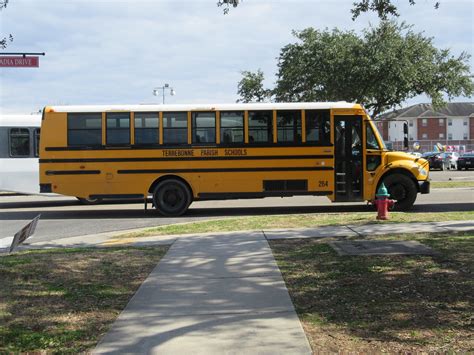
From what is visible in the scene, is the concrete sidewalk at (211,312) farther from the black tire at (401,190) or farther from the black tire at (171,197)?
the black tire at (401,190)

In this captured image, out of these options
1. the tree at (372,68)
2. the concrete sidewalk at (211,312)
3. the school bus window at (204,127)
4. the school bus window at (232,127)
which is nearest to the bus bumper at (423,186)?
the school bus window at (232,127)

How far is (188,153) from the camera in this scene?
14.1 meters

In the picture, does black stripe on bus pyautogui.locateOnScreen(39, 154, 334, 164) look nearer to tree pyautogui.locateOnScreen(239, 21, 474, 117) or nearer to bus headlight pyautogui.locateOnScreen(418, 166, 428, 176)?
bus headlight pyautogui.locateOnScreen(418, 166, 428, 176)

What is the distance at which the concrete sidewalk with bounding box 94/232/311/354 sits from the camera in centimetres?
412

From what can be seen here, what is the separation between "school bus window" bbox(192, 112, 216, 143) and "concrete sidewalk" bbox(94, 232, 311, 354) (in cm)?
673

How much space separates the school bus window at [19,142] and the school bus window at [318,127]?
990 centimetres

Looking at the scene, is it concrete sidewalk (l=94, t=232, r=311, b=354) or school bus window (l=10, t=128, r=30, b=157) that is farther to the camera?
school bus window (l=10, t=128, r=30, b=157)

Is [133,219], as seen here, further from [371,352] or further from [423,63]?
[423,63]

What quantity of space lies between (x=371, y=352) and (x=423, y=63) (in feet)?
110

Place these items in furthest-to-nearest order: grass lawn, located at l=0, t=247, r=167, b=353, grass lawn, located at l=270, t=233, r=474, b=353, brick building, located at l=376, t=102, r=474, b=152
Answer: brick building, located at l=376, t=102, r=474, b=152 < grass lawn, located at l=0, t=247, r=167, b=353 < grass lawn, located at l=270, t=233, r=474, b=353

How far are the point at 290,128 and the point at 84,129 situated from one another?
5.66 metres

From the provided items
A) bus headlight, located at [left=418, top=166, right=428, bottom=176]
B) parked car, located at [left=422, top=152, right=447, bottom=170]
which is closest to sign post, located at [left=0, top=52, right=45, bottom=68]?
bus headlight, located at [left=418, top=166, right=428, bottom=176]

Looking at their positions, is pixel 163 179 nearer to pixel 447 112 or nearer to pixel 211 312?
pixel 211 312

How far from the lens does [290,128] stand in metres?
14.1
